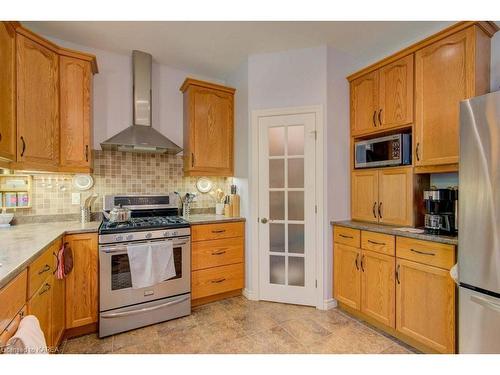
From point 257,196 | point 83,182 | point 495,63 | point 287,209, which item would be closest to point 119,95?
point 83,182

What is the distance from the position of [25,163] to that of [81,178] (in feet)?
2.27

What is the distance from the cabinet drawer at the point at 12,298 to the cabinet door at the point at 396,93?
9.21ft

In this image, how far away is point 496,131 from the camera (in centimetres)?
136

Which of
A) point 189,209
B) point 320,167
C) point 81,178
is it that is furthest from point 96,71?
point 320,167

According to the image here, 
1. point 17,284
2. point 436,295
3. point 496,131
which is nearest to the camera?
point 17,284

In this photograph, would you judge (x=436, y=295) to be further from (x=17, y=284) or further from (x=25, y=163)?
(x=25, y=163)

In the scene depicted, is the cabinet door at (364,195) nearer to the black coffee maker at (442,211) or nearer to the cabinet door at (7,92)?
the black coffee maker at (442,211)

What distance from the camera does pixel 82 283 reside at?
205 centimetres

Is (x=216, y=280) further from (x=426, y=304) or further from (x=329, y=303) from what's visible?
(x=426, y=304)

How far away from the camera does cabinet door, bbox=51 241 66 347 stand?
1.74 metres

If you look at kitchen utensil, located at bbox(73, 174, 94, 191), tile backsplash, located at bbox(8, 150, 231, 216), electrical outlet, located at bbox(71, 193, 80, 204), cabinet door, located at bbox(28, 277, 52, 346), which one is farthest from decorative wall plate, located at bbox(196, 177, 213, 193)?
cabinet door, located at bbox(28, 277, 52, 346)

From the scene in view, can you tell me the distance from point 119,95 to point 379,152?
280cm

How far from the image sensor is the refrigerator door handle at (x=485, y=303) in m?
1.38

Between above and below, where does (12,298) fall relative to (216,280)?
above
